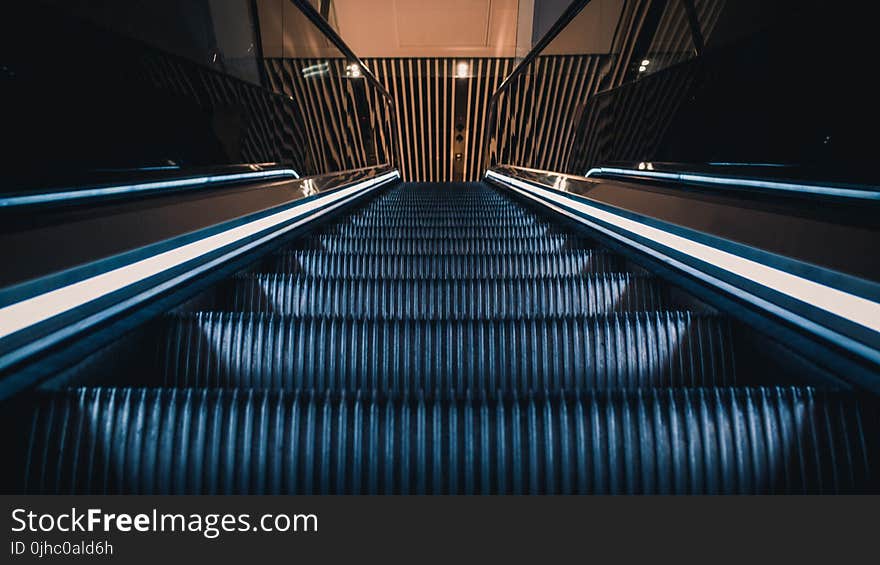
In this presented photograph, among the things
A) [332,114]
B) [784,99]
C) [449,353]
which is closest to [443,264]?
[449,353]

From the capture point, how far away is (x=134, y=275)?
1.60 m

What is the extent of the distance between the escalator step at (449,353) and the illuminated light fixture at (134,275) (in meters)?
0.21

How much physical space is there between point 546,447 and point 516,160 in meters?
8.63

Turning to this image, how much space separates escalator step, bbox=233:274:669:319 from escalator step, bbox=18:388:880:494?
1.05m

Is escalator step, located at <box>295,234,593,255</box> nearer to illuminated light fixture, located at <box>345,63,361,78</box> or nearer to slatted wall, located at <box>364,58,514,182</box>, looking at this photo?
illuminated light fixture, located at <box>345,63,361,78</box>

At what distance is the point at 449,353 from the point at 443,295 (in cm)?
59

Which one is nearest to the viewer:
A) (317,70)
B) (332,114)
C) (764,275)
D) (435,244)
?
(764,275)

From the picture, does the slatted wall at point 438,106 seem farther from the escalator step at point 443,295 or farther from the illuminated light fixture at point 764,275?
the escalator step at point 443,295

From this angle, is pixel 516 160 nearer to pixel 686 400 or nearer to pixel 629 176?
pixel 629 176

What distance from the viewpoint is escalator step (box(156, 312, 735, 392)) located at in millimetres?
1579

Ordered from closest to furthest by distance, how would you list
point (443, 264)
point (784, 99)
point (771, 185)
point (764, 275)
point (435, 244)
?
1. point (764, 275)
2. point (771, 185)
3. point (443, 264)
4. point (784, 99)
5. point (435, 244)

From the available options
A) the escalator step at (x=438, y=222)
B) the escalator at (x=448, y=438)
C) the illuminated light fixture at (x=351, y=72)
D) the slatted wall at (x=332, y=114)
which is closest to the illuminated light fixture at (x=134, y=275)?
the escalator at (x=448, y=438)

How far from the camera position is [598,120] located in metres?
6.66

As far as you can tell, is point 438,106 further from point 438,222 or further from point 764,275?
point 764,275
